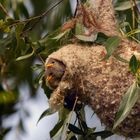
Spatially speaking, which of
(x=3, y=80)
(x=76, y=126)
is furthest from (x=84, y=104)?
(x=3, y=80)

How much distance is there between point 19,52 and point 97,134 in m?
0.45

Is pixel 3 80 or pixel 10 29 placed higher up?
pixel 10 29

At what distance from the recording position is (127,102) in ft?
6.25

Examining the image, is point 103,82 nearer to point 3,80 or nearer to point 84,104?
point 84,104

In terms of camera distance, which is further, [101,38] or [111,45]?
[101,38]

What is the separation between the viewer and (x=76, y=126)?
2.26 meters

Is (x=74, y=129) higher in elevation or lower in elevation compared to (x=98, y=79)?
lower

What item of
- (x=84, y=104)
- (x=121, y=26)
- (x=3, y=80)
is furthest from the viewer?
(x=3, y=80)

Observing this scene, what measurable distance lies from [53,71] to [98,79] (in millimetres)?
165

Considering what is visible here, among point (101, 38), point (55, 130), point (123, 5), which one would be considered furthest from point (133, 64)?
point (123, 5)

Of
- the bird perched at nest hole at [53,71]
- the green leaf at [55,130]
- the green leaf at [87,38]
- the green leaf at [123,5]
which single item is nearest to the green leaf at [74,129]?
the green leaf at [55,130]

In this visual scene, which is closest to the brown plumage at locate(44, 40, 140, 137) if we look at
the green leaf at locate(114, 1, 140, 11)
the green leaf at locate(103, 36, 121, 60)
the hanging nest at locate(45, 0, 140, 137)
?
the hanging nest at locate(45, 0, 140, 137)

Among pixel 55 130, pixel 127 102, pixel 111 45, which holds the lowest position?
pixel 55 130

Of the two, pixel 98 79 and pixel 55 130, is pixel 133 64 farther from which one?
pixel 55 130
